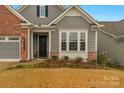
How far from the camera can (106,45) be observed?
101ft

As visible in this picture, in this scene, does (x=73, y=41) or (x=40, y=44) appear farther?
(x=40, y=44)

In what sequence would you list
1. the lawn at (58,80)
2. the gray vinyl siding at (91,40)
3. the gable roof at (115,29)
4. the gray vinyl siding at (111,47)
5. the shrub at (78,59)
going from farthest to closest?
the gable roof at (115,29), the gray vinyl siding at (111,47), the gray vinyl siding at (91,40), the shrub at (78,59), the lawn at (58,80)

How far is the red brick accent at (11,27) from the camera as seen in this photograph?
25.6 metres

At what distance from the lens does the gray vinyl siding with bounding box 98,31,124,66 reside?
89.7 ft

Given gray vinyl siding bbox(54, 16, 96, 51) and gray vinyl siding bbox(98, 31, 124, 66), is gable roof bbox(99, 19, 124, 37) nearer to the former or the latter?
gray vinyl siding bbox(98, 31, 124, 66)

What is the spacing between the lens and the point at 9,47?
2631 cm

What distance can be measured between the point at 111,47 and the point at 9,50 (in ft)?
32.8

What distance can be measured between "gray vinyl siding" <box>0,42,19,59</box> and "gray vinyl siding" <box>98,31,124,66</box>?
9.13 m

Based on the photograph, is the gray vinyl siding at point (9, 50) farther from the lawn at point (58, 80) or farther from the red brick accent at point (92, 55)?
the lawn at point (58, 80)

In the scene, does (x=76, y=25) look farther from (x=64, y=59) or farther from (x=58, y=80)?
(x=58, y=80)

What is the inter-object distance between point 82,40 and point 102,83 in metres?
12.5


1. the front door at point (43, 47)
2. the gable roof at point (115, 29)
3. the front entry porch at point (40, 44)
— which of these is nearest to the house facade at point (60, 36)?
the front entry porch at point (40, 44)

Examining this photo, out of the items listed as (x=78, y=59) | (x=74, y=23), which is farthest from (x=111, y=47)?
(x=78, y=59)

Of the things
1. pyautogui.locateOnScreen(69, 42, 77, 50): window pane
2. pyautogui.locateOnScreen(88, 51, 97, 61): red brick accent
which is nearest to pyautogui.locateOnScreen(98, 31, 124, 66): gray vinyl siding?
pyautogui.locateOnScreen(88, 51, 97, 61): red brick accent
